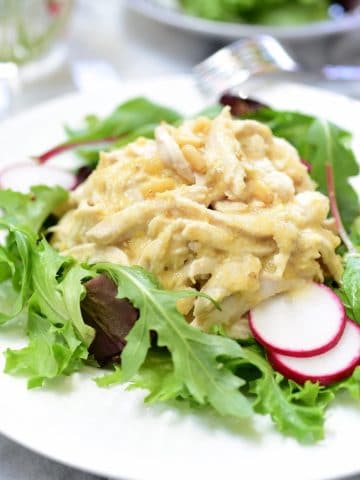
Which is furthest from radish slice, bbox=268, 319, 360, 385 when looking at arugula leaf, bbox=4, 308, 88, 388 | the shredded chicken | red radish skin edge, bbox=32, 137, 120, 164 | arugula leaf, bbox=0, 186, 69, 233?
red radish skin edge, bbox=32, 137, 120, 164

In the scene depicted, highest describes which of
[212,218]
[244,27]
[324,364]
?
[212,218]

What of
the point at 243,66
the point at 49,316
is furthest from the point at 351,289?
the point at 243,66

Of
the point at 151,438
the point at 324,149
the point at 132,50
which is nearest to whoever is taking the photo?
the point at 151,438

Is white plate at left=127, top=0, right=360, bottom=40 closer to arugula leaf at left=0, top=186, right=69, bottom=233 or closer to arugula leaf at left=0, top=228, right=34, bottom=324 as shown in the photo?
arugula leaf at left=0, top=186, right=69, bottom=233

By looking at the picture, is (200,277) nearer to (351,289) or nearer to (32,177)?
(351,289)

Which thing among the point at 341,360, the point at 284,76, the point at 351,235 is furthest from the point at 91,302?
the point at 284,76

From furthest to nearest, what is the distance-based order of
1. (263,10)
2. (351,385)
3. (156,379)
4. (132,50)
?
1. (132,50)
2. (263,10)
3. (156,379)
4. (351,385)

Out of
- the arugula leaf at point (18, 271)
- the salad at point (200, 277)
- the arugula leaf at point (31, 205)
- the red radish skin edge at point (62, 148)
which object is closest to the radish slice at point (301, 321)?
the salad at point (200, 277)

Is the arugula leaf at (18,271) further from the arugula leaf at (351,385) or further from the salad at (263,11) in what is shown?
the salad at (263,11)
